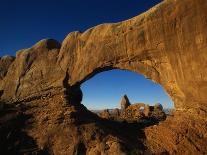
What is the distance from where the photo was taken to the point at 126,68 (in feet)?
72.3

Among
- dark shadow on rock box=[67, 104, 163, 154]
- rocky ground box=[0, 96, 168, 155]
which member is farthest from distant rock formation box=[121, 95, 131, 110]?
rocky ground box=[0, 96, 168, 155]

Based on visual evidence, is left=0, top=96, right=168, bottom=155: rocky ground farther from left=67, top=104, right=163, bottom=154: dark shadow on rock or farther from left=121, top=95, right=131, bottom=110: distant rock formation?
left=121, top=95, right=131, bottom=110: distant rock formation

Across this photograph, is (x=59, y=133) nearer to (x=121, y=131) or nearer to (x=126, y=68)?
(x=121, y=131)

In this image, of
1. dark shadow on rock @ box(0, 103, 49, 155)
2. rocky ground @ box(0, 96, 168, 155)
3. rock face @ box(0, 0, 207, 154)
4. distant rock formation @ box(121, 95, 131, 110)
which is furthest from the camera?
distant rock formation @ box(121, 95, 131, 110)

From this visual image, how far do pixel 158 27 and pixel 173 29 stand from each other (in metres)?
1.07

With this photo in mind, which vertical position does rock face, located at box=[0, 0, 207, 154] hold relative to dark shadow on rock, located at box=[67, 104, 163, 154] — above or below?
above

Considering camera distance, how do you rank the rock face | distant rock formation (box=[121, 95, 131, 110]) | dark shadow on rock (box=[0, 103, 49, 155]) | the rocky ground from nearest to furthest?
the rock face
the rocky ground
dark shadow on rock (box=[0, 103, 49, 155])
distant rock formation (box=[121, 95, 131, 110])

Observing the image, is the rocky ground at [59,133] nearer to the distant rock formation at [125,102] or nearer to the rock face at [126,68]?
the rock face at [126,68]

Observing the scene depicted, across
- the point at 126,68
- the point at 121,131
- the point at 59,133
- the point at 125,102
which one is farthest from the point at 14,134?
the point at 125,102

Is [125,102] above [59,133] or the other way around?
above

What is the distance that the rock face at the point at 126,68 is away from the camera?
743 inches

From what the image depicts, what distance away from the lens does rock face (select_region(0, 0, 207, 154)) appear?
1888cm

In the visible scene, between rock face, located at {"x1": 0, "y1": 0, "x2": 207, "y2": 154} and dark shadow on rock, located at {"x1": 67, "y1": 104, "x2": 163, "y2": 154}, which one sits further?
dark shadow on rock, located at {"x1": 67, "y1": 104, "x2": 163, "y2": 154}

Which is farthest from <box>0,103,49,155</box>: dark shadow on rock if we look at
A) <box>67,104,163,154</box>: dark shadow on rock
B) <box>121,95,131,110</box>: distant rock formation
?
<box>121,95,131,110</box>: distant rock formation
